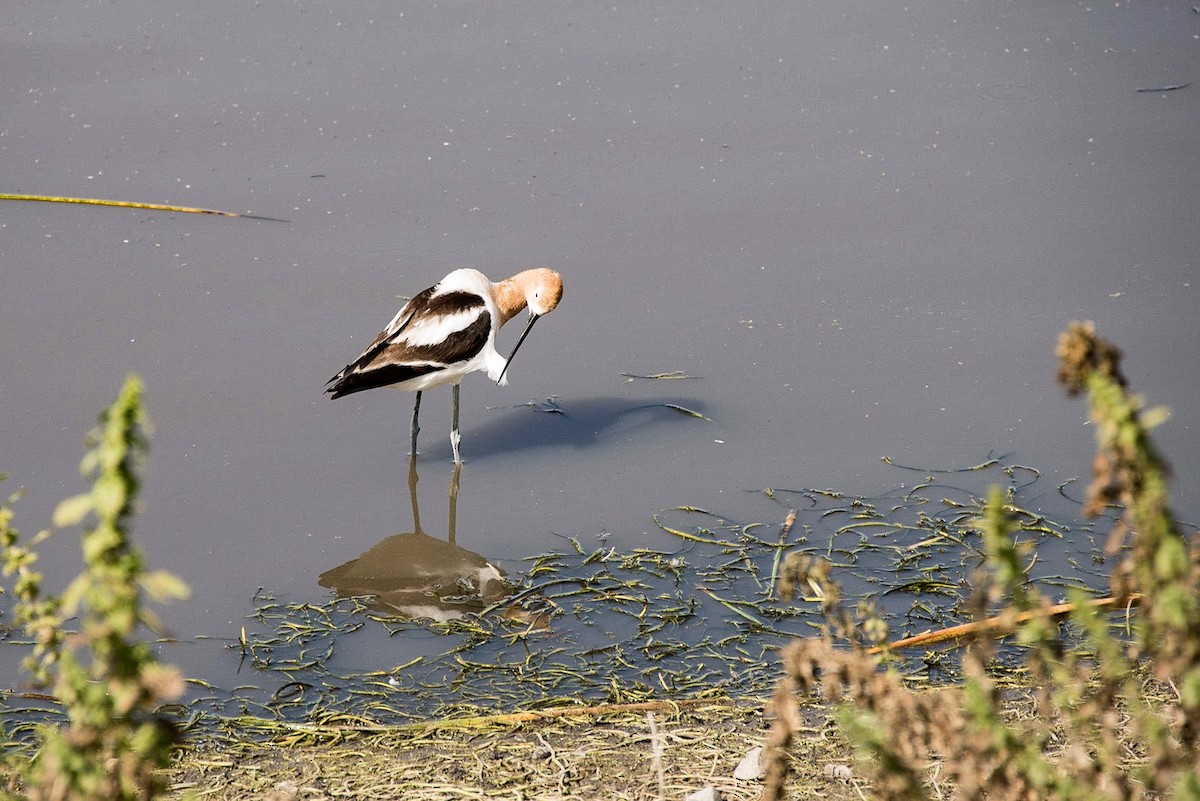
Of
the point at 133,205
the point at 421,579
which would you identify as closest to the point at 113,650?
the point at 421,579

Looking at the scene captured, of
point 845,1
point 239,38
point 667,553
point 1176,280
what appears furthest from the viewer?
point 845,1

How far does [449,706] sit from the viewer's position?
4.23 meters

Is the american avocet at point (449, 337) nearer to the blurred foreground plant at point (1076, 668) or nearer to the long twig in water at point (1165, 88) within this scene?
the blurred foreground plant at point (1076, 668)

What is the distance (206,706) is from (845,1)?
8359 millimetres

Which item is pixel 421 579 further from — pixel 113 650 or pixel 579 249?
pixel 113 650

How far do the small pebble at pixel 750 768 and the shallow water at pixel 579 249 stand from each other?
139 cm

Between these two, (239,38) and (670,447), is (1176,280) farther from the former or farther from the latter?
(239,38)

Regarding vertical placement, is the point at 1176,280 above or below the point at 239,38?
below

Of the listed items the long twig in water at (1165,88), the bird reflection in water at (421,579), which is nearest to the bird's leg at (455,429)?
the bird reflection in water at (421,579)

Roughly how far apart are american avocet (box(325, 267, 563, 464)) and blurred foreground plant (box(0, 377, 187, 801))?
4031 millimetres

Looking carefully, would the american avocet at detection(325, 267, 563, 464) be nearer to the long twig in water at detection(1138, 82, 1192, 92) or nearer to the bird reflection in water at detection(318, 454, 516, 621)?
the bird reflection in water at detection(318, 454, 516, 621)

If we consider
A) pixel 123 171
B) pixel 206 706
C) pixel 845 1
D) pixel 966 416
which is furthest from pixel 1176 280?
pixel 123 171

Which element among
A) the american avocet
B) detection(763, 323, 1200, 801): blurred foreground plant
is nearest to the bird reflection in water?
the american avocet

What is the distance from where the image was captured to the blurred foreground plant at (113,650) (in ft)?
5.57
